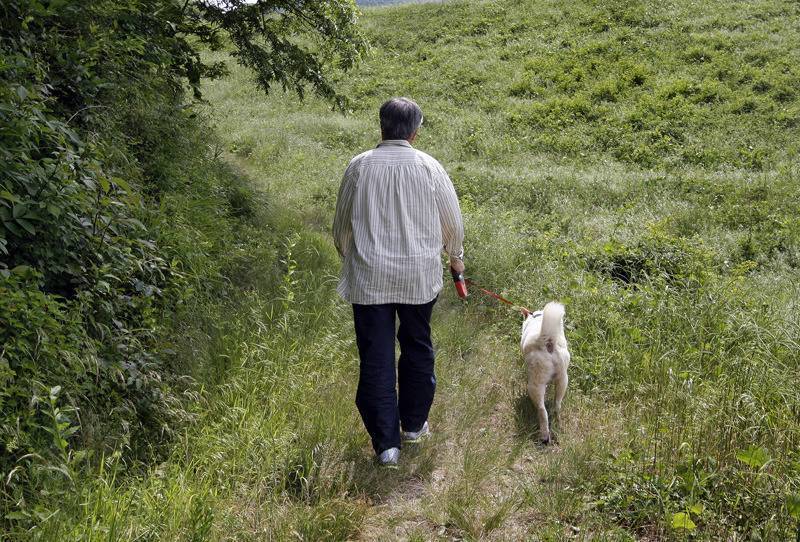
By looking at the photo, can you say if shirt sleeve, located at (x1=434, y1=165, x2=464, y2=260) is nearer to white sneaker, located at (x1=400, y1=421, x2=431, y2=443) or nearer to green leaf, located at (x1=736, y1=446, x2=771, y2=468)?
white sneaker, located at (x1=400, y1=421, x2=431, y2=443)

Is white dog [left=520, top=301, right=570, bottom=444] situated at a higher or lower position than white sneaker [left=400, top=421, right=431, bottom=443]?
higher

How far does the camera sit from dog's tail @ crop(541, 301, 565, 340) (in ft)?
14.0

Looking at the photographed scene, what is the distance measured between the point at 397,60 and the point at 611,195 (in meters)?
13.2

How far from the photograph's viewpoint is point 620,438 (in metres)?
4.00

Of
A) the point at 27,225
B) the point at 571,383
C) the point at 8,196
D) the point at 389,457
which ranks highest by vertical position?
the point at 8,196

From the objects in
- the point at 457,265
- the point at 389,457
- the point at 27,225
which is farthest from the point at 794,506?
the point at 27,225

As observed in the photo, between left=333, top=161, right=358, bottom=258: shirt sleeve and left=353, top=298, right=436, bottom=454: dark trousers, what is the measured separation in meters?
0.41

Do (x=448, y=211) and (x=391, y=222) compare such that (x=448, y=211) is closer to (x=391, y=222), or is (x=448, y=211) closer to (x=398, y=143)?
(x=391, y=222)

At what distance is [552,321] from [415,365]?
95 centimetres

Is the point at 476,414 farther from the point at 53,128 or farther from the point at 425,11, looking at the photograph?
the point at 425,11

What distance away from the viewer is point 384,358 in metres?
3.96

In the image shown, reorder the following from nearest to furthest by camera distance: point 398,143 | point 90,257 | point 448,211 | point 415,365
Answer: point 90,257
point 398,143
point 448,211
point 415,365

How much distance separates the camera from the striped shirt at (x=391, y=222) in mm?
3803

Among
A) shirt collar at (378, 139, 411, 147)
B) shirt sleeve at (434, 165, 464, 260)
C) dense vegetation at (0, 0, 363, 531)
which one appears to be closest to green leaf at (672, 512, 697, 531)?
shirt sleeve at (434, 165, 464, 260)
